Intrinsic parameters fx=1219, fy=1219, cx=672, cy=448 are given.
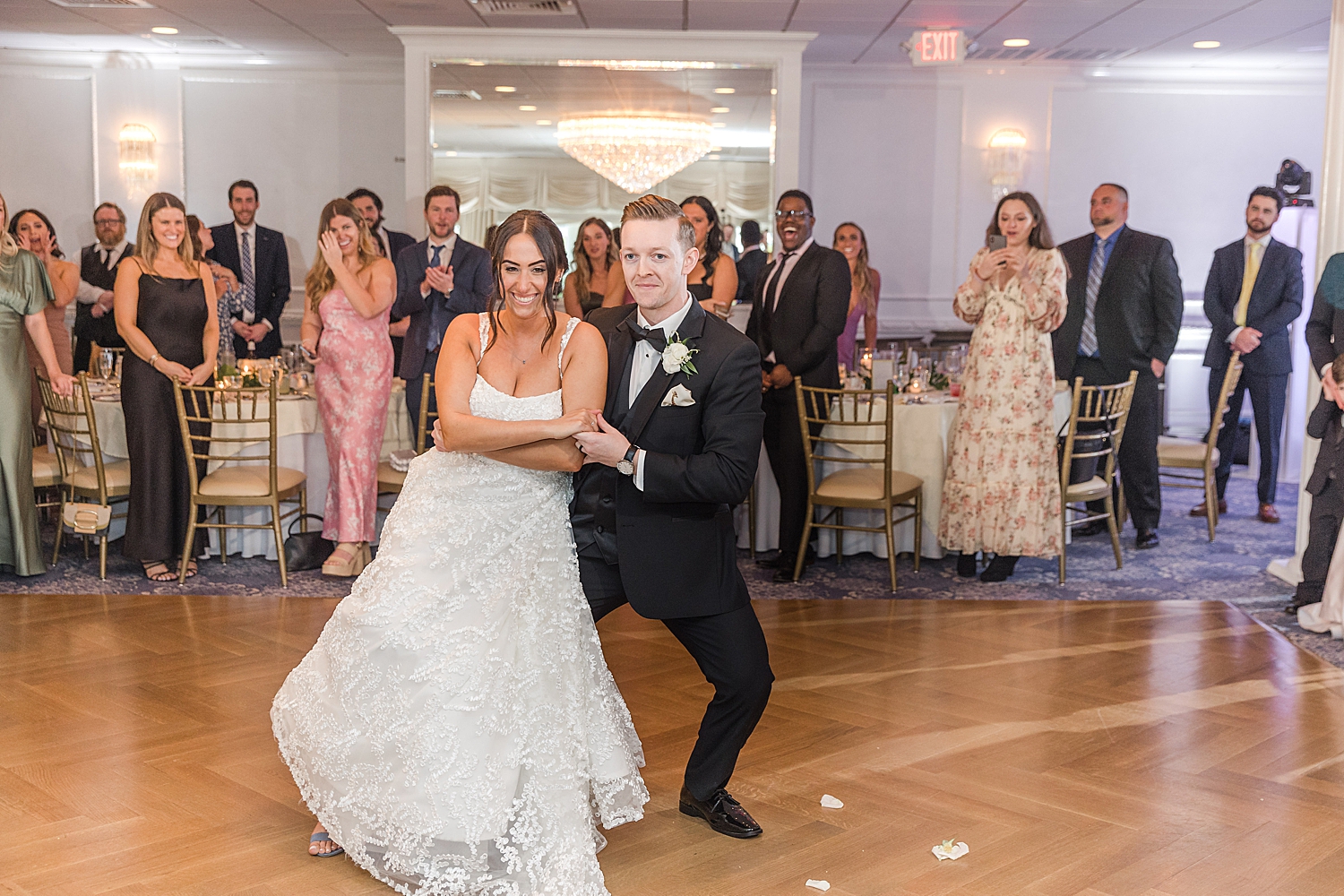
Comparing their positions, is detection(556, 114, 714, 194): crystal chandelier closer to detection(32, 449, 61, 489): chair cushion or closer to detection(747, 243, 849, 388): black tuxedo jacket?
detection(747, 243, 849, 388): black tuxedo jacket

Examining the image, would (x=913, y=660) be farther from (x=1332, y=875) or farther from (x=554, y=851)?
(x=554, y=851)

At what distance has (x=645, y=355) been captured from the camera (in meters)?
2.76

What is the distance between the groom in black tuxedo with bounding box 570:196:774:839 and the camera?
259 cm

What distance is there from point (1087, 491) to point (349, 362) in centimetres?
364

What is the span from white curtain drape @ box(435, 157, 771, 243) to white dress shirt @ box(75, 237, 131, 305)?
2.37 m

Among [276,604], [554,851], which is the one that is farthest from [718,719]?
[276,604]

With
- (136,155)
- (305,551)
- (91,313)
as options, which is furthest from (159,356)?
(136,155)

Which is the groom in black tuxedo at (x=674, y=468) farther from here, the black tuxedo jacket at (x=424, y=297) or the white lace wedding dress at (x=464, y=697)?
the black tuxedo jacket at (x=424, y=297)

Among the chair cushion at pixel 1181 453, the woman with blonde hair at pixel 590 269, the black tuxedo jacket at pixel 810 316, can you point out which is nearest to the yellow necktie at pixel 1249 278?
the chair cushion at pixel 1181 453

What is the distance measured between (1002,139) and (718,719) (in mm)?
8323

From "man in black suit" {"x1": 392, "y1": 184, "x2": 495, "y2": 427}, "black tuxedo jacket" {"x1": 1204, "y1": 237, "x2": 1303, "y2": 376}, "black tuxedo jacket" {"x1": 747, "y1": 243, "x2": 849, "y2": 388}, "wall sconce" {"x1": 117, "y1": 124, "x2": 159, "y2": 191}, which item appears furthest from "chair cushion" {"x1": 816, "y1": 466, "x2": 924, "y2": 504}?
"wall sconce" {"x1": 117, "y1": 124, "x2": 159, "y2": 191}

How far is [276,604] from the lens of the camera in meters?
5.32

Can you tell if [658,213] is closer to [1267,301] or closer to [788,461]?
[788,461]

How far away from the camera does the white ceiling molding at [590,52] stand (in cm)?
841
